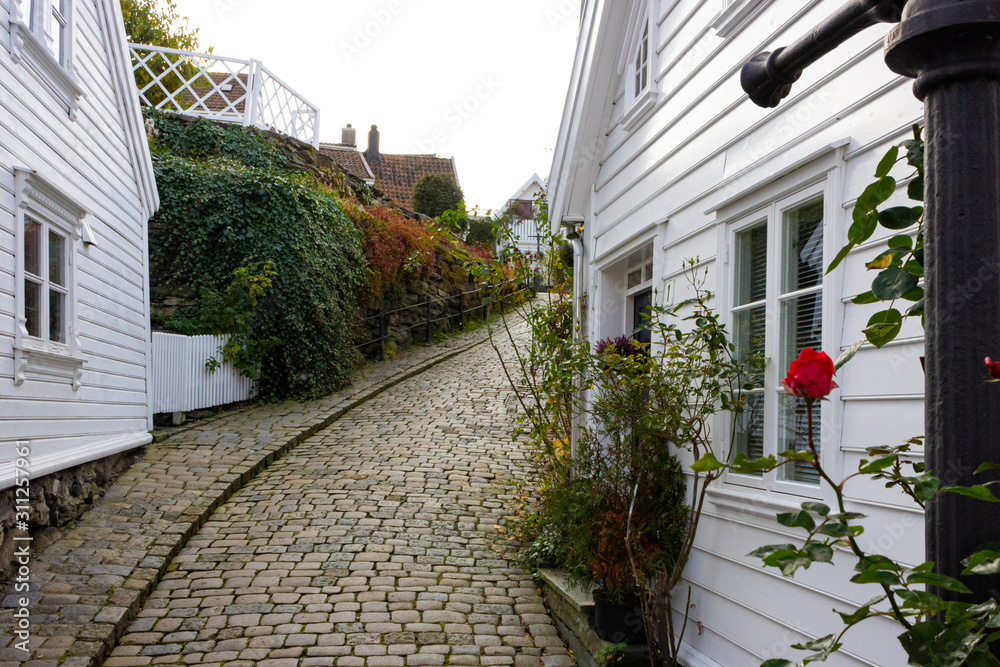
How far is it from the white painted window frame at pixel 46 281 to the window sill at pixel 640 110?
4727 mm

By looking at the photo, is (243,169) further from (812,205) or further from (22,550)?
(812,205)

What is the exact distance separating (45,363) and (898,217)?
656 cm

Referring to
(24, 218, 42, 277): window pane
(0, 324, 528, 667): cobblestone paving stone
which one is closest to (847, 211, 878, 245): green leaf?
(0, 324, 528, 667): cobblestone paving stone

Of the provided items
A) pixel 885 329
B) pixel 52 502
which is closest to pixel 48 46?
pixel 52 502

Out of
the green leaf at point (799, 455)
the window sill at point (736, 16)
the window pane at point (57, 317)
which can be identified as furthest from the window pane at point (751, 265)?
the window pane at point (57, 317)

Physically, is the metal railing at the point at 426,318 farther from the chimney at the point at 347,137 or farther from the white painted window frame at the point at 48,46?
the chimney at the point at 347,137

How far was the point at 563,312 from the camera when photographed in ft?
25.3

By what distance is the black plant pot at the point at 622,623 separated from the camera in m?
4.73

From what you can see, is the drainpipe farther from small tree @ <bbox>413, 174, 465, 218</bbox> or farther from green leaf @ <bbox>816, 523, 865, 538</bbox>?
small tree @ <bbox>413, 174, 465, 218</bbox>

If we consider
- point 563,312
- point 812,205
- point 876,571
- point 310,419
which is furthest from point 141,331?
point 876,571

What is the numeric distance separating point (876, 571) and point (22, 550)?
5.96 meters

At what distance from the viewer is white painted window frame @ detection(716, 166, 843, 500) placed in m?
3.17

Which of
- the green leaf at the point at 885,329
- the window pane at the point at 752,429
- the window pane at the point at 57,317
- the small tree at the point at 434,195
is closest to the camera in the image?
the green leaf at the point at 885,329

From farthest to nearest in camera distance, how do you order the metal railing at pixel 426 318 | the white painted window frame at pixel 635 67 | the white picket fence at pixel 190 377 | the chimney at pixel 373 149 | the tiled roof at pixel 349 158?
the chimney at pixel 373 149 → the tiled roof at pixel 349 158 → the metal railing at pixel 426 318 → the white picket fence at pixel 190 377 → the white painted window frame at pixel 635 67
